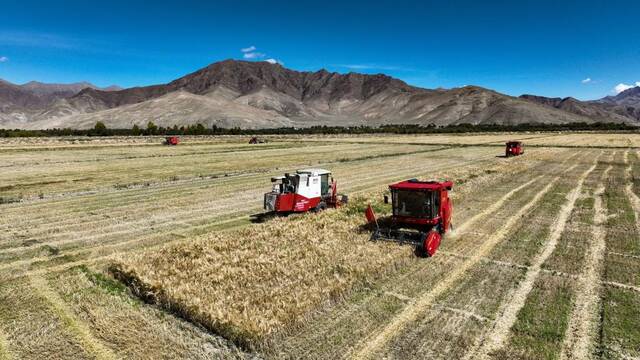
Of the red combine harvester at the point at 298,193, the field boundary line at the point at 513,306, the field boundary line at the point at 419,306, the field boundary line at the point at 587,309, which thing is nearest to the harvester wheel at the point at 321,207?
the red combine harvester at the point at 298,193

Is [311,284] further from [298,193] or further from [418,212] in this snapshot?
[298,193]

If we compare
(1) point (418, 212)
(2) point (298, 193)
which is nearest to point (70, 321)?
(1) point (418, 212)

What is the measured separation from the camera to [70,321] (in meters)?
11.6

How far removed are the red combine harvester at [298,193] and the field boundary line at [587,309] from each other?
12609mm

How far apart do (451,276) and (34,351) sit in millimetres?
11605

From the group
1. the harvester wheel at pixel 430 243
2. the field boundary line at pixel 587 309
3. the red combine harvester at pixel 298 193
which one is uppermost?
the red combine harvester at pixel 298 193

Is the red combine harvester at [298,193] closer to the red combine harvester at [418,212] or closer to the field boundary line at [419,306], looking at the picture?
the red combine harvester at [418,212]

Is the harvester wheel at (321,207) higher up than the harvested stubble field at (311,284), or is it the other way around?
the harvester wheel at (321,207)

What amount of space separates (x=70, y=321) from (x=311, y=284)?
6436mm

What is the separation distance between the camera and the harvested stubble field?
10398mm

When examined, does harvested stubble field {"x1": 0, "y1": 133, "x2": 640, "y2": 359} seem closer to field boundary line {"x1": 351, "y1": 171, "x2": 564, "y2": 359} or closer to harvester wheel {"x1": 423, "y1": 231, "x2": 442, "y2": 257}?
field boundary line {"x1": 351, "y1": 171, "x2": 564, "y2": 359}

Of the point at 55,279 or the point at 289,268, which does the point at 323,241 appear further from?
the point at 55,279

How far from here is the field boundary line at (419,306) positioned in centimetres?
1020

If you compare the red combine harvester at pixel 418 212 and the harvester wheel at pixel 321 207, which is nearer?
the red combine harvester at pixel 418 212
